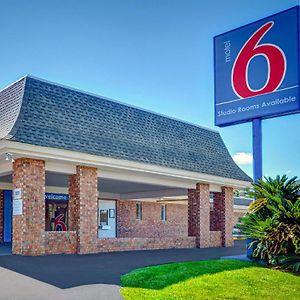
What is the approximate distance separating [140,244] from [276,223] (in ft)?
25.1

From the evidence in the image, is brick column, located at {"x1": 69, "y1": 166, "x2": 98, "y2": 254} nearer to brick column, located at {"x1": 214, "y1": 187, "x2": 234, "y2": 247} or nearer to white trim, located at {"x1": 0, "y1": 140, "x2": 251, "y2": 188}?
white trim, located at {"x1": 0, "y1": 140, "x2": 251, "y2": 188}

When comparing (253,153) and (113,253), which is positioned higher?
(253,153)

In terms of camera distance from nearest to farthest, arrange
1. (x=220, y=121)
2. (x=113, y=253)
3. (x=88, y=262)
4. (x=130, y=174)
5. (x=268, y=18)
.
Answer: (x=88, y=262)
(x=268, y=18)
(x=220, y=121)
(x=113, y=253)
(x=130, y=174)

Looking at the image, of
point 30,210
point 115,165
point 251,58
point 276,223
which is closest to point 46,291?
point 30,210

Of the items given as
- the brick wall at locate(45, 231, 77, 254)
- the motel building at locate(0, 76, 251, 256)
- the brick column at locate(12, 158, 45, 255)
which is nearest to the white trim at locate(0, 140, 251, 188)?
the motel building at locate(0, 76, 251, 256)

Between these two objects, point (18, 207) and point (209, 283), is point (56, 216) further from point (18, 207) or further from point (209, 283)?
point (209, 283)

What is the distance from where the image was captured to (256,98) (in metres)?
14.8

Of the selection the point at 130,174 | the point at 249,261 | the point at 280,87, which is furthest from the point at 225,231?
the point at 280,87

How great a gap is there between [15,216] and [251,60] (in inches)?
375

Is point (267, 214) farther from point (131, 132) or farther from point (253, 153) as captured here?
point (131, 132)

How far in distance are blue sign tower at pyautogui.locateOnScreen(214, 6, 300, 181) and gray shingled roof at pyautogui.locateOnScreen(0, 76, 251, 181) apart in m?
4.44

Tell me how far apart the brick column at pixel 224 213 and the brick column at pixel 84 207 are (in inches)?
350

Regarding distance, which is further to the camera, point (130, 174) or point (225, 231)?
point (225, 231)

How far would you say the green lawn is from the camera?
9078 mm
